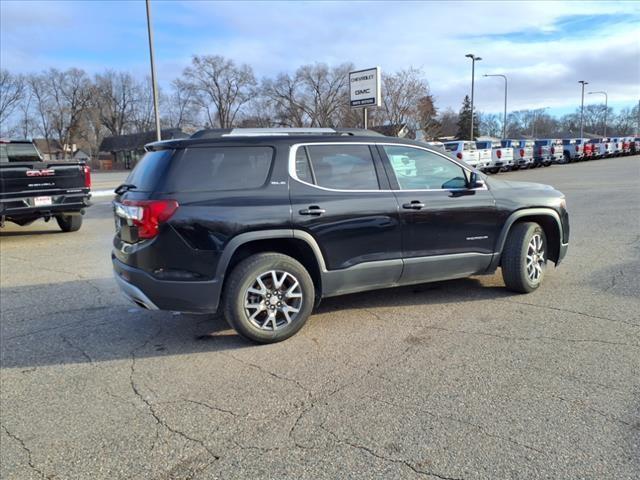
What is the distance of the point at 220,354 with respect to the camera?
13.9 ft

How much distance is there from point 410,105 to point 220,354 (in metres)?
30.5

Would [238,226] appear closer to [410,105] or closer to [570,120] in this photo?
[410,105]

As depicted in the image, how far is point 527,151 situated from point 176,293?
31.4 metres

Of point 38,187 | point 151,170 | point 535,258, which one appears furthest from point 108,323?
point 38,187

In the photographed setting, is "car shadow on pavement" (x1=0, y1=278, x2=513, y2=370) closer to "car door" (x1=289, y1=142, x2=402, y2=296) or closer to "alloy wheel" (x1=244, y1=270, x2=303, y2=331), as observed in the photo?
"alloy wheel" (x1=244, y1=270, x2=303, y2=331)

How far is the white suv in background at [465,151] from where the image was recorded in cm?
2499

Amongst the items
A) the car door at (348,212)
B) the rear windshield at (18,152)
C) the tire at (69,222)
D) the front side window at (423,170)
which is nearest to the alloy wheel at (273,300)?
the car door at (348,212)

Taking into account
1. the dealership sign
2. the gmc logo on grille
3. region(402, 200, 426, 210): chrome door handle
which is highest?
the dealership sign

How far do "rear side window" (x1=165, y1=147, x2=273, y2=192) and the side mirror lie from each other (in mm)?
2158

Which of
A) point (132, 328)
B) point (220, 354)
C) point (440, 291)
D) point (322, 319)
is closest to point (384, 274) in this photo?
point (322, 319)

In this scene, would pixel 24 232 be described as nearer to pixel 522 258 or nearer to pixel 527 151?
pixel 522 258

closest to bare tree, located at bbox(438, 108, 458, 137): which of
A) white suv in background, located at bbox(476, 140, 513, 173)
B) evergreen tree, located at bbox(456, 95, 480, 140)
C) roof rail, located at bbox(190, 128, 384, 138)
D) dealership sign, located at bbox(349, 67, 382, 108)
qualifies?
evergreen tree, located at bbox(456, 95, 480, 140)

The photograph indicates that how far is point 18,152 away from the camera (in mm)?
10898

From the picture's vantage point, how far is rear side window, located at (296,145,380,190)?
15.0 feet
